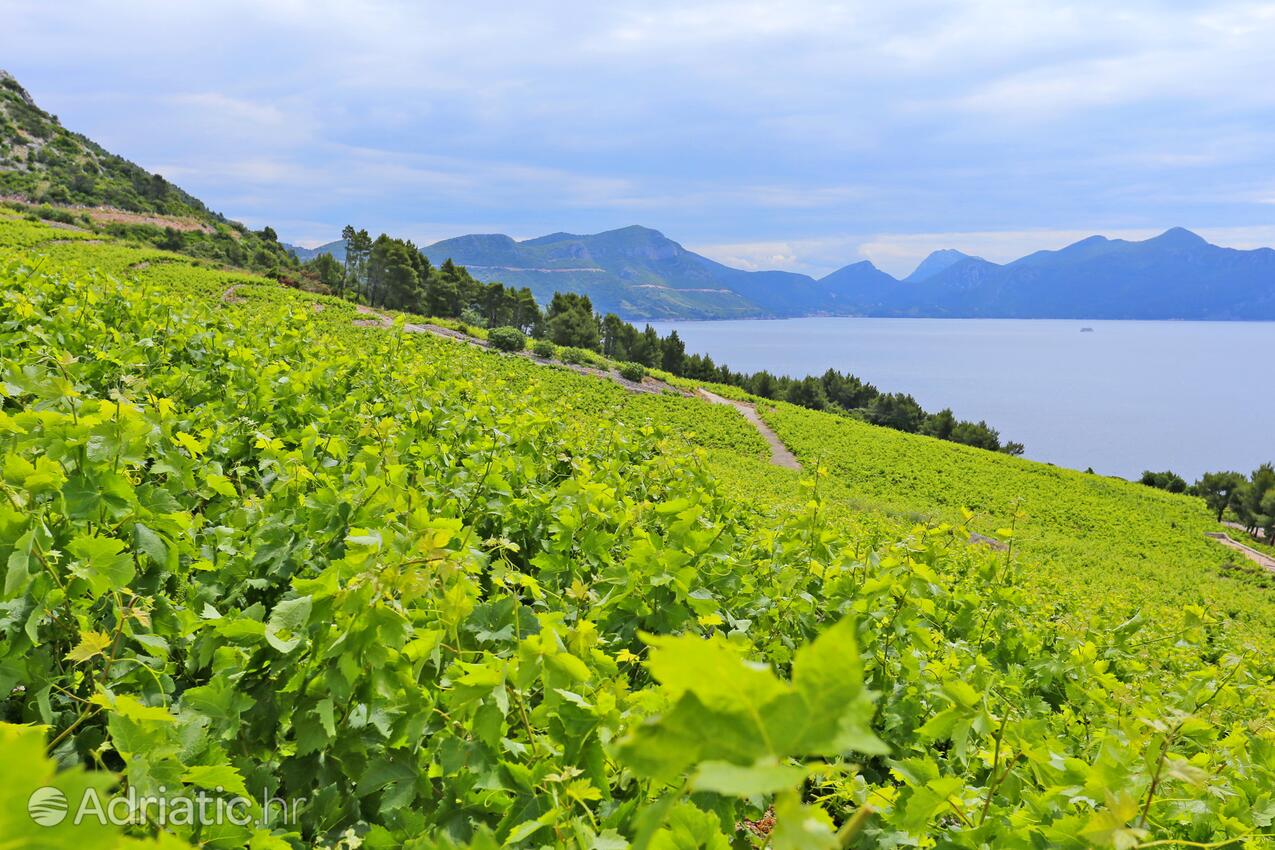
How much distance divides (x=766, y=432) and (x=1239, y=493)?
2835 cm

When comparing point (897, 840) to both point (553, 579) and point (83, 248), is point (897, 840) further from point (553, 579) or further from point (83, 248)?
point (83, 248)

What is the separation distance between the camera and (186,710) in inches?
66.5

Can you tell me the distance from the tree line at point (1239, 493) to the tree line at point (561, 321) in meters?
15.6

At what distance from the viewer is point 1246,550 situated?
2800 cm

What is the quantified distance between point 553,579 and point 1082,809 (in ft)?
6.81

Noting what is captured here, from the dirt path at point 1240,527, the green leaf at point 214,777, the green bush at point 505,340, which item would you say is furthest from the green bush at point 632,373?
the green leaf at point 214,777

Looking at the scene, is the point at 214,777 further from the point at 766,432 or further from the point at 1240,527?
the point at 1240,527

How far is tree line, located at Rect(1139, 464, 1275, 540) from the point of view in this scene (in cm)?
3275

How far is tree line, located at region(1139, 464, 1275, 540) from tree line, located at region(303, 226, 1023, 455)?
51.1ft

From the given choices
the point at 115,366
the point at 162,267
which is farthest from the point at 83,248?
the point at 115,366

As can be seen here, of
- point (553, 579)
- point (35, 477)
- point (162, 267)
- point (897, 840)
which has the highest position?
point (162, 267)

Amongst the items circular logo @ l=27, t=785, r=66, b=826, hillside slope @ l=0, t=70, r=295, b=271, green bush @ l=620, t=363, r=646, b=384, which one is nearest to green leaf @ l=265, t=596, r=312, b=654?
circular logo @ l=27, t=785, r=66, b=826

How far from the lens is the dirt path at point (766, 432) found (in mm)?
28109

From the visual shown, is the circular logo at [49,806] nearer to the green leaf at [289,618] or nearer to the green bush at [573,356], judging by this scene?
the green leaf at [289,618]
